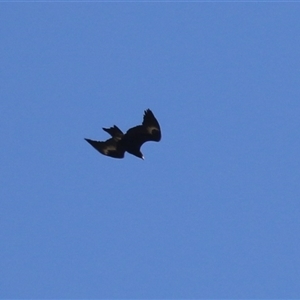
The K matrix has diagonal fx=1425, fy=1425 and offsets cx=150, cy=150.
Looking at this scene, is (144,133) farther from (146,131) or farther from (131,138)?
(131,138)

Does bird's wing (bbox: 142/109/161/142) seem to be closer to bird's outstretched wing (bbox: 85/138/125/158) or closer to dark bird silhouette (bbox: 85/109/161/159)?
dark bird silhouette (bbox: 85/109/161/159)

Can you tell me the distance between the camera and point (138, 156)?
148ft

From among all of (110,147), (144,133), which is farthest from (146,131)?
(110,147)

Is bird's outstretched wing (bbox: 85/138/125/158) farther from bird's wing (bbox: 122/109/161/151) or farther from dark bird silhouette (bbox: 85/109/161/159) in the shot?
bird's wing (bbox: 122/109/161/151)

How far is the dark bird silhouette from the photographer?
43.6 m

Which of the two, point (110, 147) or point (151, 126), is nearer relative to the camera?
point (151, 126)

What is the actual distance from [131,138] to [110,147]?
799 mm

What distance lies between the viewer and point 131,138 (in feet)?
146

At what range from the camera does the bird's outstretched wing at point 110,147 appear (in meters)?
44.7

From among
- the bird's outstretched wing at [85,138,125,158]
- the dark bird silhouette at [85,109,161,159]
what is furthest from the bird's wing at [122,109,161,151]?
the bird's outstretched wing at [85,138,125,158]

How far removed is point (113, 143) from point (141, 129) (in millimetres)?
1274

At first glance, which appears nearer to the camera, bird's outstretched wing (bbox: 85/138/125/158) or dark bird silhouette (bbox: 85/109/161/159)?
dark bird silhouette (bbox: 85/109/161/159)

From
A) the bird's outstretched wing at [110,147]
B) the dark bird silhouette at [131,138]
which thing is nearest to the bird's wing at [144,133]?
the dark bird silhouette at [131,138]

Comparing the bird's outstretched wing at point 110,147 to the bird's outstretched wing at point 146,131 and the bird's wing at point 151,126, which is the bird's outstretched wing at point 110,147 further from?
the bird's wing at point 151,126
